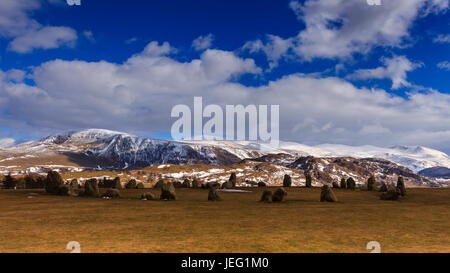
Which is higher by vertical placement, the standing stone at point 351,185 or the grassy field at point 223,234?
the grassy field at point 223,234

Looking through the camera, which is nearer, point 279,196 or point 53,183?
point 279,196

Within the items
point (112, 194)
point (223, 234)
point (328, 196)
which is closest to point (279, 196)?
point (328, 196)

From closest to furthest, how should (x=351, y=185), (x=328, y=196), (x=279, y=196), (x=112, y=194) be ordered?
(x=279, y=196), (x=328, y=196), (x=112, y=194), (x=351, y=185)

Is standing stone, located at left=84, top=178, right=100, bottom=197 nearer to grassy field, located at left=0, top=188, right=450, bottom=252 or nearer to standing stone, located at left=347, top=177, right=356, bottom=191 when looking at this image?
grassy field, located at left=0, top=188, right=450, bottom=252

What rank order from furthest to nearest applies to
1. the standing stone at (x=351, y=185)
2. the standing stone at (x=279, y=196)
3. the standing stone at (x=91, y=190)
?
the standing stone at (x=351, y=185)
the standing stone at (x=91, y=190)
the standing stone at (x=279, y=196)

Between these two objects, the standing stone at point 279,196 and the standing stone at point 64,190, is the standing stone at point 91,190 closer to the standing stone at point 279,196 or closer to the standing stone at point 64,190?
the standing stone at point 64,190

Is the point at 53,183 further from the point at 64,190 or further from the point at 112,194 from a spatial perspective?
the point at 112,194

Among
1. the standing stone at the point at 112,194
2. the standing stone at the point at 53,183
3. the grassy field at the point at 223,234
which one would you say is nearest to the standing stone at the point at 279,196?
the grassy field at the point at 223,234

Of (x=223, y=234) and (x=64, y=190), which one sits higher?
(x=223, y=234)

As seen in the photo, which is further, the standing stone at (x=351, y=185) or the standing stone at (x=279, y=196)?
the standing stone at (x=351, y=185)

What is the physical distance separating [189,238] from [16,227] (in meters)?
16.0
